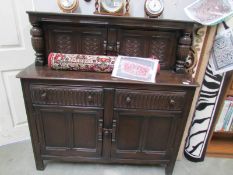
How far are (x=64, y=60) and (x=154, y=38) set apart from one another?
703 millimetres

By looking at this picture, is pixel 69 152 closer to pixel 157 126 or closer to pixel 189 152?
pixel 157 126

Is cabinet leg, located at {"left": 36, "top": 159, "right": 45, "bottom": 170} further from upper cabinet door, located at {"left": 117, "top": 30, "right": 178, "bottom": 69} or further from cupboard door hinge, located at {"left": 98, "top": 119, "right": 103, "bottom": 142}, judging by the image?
upper cabinet door, located at {"left": 117, "top": 30, "right": 178, "bottom": 69}

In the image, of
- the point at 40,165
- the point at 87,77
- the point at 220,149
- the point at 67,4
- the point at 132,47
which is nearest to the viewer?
the point at 87,77

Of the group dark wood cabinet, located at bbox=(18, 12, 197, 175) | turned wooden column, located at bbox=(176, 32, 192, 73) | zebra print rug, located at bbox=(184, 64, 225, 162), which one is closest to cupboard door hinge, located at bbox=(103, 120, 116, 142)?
dark wood cabinet, located at bbox=(18, 12, 197, 175)

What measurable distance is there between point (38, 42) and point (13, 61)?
437mm

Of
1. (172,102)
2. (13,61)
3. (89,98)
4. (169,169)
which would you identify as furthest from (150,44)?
(13,61)

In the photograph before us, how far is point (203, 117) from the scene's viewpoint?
153cm

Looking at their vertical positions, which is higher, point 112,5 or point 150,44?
point 112,5

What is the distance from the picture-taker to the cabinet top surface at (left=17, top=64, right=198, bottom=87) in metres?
1.12

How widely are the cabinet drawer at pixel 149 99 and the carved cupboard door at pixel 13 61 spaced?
964 millimetres

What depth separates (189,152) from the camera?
1662 millimetres

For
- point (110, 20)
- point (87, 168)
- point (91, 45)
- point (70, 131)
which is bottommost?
point (87, 168)

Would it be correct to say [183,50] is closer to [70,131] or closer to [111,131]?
[111,131]

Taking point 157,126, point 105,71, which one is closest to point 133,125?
point 157,126
